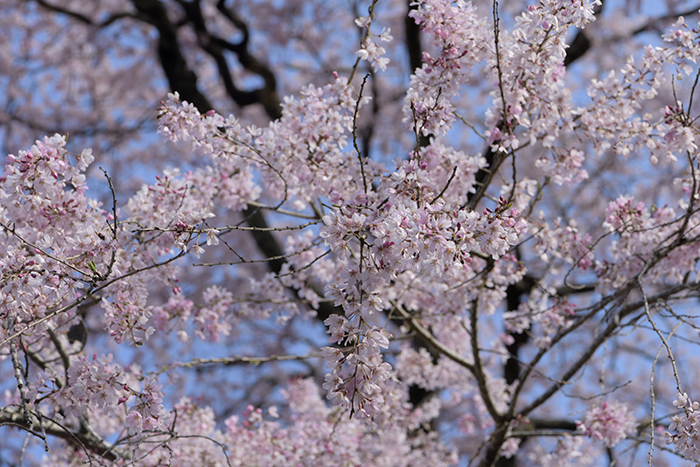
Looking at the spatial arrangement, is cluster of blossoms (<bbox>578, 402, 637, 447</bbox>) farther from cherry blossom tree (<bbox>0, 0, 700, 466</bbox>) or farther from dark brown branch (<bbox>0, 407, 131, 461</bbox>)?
dark brown branch (<bbox>0, 407, 131, 461</bbox>)

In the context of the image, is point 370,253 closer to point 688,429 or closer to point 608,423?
point 688,429

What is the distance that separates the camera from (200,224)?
7.78 feet

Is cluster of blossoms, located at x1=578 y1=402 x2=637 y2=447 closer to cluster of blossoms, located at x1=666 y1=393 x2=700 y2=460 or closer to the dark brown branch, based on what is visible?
cluster of blossoms, located at x1=666 y1=393 x2=700 y2=460

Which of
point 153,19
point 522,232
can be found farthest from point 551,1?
point 153,19

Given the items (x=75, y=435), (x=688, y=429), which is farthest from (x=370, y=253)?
(x=75, y=435)

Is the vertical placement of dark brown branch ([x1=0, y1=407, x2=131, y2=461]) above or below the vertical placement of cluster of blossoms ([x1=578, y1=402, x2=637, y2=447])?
below

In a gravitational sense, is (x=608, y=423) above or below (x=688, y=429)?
above

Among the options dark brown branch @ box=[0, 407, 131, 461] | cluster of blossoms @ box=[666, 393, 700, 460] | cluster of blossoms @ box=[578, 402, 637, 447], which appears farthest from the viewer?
cluster of blossoms @ box=[578, 402, 637, 447]

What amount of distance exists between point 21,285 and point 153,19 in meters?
5.46

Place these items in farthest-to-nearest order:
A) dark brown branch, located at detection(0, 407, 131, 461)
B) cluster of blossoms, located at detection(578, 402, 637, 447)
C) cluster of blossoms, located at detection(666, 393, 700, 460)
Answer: cluster of blossoms, located at detection(578, 402, 637, 447)
dark brown branch, located at detection(0, 407, 131, 461)
cluster of blossoms, located at detection(666, 393, 700, 460)

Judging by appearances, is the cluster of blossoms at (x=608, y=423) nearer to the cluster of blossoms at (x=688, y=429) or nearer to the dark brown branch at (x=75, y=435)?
the cluster of blossoms at (x=688, y=429)

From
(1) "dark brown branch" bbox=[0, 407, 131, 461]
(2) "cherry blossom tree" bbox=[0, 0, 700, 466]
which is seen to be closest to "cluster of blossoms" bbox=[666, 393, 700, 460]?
(2) "cherry blossom tree" bbox=[0, 0, 700, 466]

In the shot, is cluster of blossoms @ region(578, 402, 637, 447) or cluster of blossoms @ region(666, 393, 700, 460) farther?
cluster of blossoms @ region(578, 402, 637, 447)

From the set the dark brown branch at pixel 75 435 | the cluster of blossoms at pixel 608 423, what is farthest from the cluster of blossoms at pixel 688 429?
the dark brown branch at pixel 75 435
